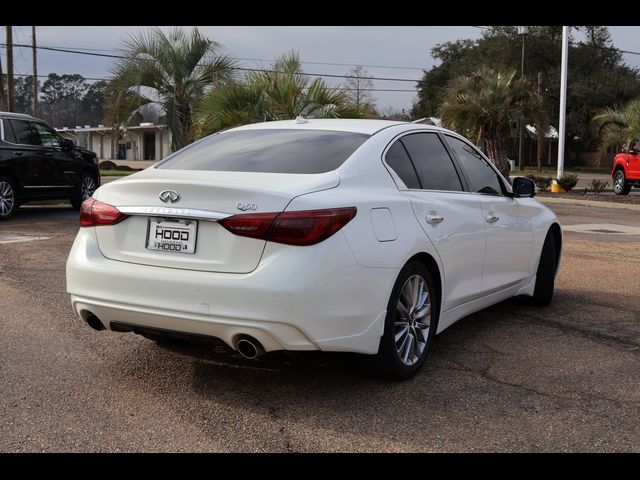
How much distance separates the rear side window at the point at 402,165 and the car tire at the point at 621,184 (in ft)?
66.0

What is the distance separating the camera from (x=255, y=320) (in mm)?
3963

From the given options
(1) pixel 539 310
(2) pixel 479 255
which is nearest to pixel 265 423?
(2) pixel 479 255

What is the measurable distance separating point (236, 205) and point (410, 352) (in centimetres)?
145

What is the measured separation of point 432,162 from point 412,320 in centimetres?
126

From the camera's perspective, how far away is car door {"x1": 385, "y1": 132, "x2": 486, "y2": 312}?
4.88 m

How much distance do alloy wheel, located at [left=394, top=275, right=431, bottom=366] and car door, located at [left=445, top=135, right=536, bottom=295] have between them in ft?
3.22

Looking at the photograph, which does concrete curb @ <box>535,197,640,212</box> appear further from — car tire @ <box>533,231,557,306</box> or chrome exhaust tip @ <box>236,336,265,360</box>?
chrome exhaust tip @ <box>236,336,265,360</box>

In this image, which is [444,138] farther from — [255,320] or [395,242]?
[255,320]

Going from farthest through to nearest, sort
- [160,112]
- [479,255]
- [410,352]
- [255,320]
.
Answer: [160,112] < [479,255] < [410,352] < [255,320]

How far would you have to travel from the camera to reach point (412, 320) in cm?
468

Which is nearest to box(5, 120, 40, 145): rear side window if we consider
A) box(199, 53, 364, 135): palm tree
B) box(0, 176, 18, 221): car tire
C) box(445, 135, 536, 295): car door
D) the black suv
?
the black suv

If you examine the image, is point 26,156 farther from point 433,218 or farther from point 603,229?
point 433,218

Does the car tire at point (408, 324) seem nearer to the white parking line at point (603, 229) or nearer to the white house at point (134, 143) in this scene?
the white parking line at point (603, 229)

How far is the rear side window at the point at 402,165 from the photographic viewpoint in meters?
4.89
